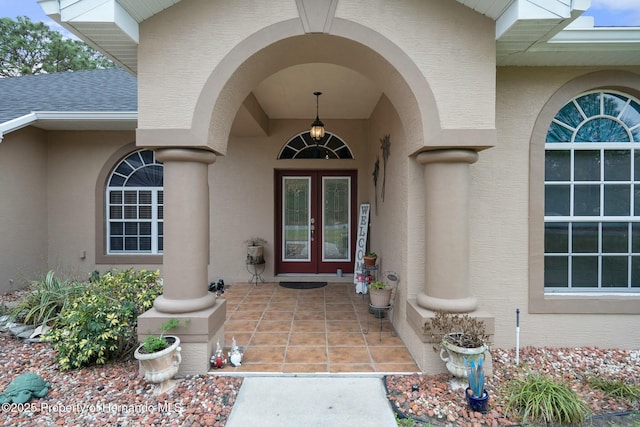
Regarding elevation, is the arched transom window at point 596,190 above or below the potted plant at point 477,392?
above

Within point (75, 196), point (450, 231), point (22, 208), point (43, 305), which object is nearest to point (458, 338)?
point (450, 231)

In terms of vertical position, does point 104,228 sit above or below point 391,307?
above

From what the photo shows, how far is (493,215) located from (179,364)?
149 inches

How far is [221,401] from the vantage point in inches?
106

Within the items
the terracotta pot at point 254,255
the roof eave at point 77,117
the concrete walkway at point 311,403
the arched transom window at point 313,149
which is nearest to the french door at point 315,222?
the arched transom window at point 313,149

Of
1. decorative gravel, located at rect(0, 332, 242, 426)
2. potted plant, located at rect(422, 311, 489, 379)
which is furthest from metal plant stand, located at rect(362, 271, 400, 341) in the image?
decorative gravel, located at rect(0, 332, 242, 426)

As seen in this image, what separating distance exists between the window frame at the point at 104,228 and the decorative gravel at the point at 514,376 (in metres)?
5.52

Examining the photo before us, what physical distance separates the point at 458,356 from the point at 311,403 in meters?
1.36

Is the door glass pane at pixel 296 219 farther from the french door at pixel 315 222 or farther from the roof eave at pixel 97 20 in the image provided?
the roof eave at pixel 97 20

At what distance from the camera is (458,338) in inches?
114

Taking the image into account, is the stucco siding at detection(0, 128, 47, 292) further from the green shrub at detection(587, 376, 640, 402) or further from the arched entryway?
the green shrub at detection(587, 376, 640, 402)

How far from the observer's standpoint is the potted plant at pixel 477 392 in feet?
8.39

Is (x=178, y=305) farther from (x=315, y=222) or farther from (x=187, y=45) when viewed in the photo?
(x=315, y=222)

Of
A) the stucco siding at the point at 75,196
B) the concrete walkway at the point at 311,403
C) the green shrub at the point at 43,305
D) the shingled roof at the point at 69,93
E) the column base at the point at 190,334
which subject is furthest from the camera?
the stucco siding at the point at 75,196
